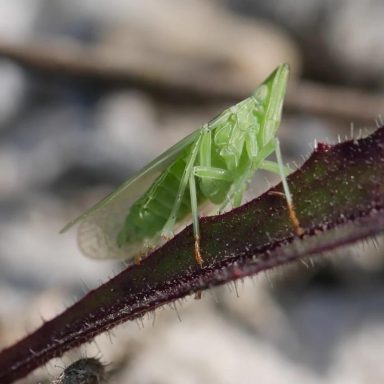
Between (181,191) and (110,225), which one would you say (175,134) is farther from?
(181,191)

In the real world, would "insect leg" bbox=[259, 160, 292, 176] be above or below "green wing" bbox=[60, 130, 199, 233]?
below

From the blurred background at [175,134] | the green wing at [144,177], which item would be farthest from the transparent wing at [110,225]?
the blurred background at [175,134]

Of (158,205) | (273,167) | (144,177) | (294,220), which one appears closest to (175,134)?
(144,177)

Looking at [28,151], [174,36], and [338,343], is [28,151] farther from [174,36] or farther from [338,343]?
[338,343]

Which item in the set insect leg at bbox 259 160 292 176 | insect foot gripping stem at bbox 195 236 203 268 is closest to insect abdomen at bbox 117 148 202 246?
insect leg at bbox 259 160 292 176

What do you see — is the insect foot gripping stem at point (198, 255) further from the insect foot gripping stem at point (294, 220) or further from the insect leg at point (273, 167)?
the insect leg at point (273, 167)

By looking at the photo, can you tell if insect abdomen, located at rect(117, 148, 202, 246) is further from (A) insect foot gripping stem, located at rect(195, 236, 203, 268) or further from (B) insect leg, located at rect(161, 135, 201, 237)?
(A) insect foot gripping stem, located at rect(195, 236, 203, 268)

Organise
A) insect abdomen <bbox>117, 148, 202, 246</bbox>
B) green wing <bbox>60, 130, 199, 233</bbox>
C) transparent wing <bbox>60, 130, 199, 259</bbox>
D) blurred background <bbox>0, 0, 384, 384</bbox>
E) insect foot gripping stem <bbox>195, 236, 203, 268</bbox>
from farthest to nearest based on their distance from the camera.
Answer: blurred background <bbox>0, 0, 384, 384</bbox> → transparent wing <bbox>60, 130, 199, 259</bbox> → insect abdomen <bbox>117, 148, 202, 246</bbox> → green wing <bbox>60, 130, 199, 233</bbox> → insect foot gripping stem <bbox>195, 236, 203, 268</bbox>

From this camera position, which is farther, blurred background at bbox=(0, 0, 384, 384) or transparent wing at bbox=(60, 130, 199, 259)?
blurred background at bbox=(0, 0, 384, 384)

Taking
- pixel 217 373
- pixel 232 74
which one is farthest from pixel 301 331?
Answer: pixel 232 74
